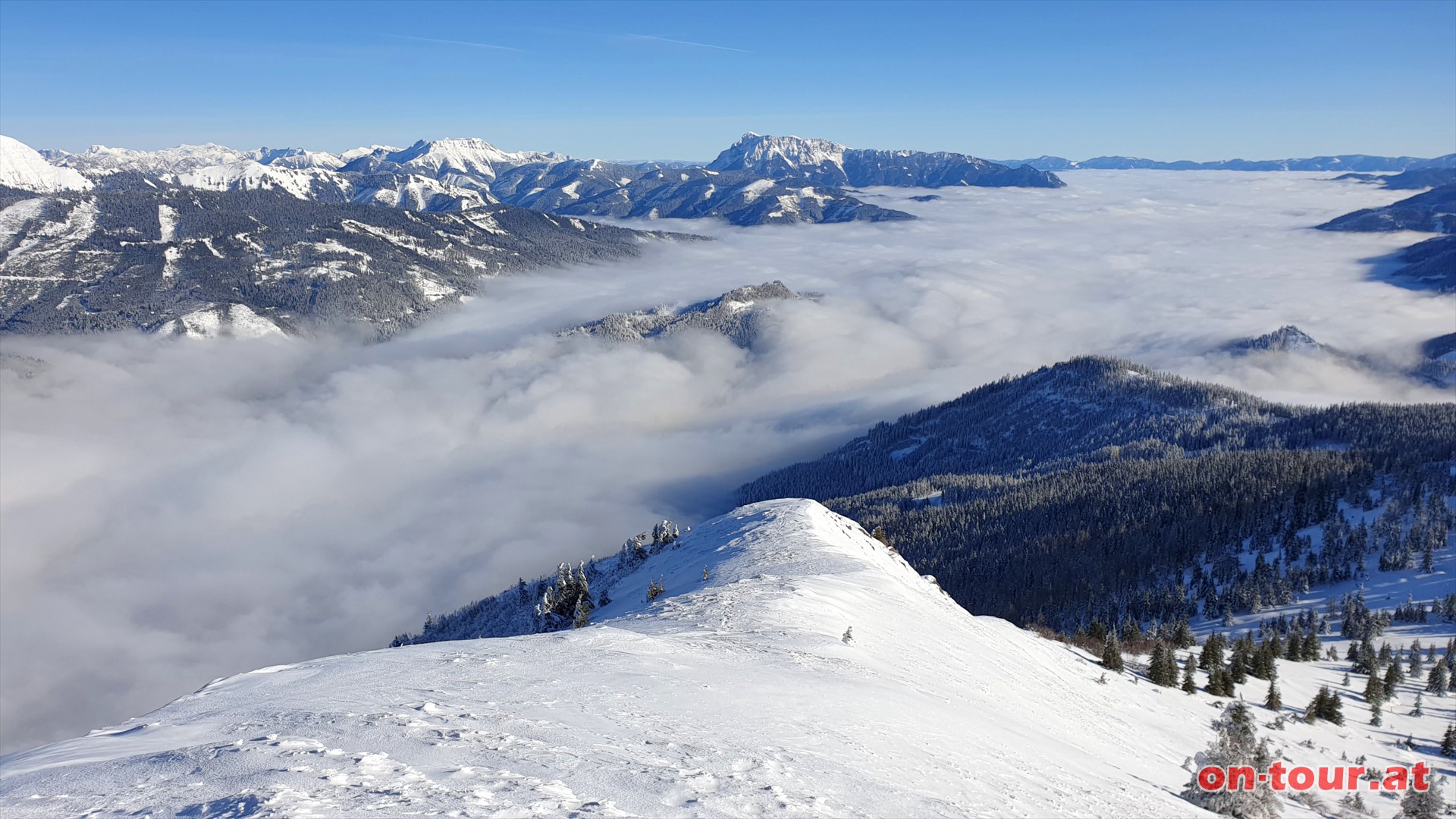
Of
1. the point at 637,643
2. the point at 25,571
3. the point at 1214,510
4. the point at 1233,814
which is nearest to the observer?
the point at 1233,814

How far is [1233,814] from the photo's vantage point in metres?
26.6

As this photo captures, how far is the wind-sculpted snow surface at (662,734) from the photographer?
16.8 metres

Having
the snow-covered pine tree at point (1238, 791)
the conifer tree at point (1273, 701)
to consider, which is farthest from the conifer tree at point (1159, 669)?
the snow-covered pine tree at point (1238, 791)

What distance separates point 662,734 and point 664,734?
0.07 metres

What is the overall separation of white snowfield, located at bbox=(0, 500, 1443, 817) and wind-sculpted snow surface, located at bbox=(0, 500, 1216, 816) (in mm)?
103

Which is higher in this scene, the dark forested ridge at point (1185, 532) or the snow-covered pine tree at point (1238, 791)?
the snow-covered pine tree at point (1238, 791)

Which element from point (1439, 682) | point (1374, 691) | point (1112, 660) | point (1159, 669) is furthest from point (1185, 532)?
point (1112, 660)

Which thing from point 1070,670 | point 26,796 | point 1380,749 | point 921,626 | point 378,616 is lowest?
point 378,616

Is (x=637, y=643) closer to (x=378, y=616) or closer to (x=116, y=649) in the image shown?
(x=378, y=616)

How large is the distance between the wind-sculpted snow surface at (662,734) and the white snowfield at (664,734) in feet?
0.34

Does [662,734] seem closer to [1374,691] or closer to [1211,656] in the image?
[1211,656]

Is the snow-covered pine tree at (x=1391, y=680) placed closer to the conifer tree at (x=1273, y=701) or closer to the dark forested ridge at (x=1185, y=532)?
the conifer tree at (x=1273, y=701)

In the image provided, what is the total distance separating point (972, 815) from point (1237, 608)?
142637 mm

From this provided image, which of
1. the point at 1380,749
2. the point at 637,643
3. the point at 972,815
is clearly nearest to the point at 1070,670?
the point at 1380,749
